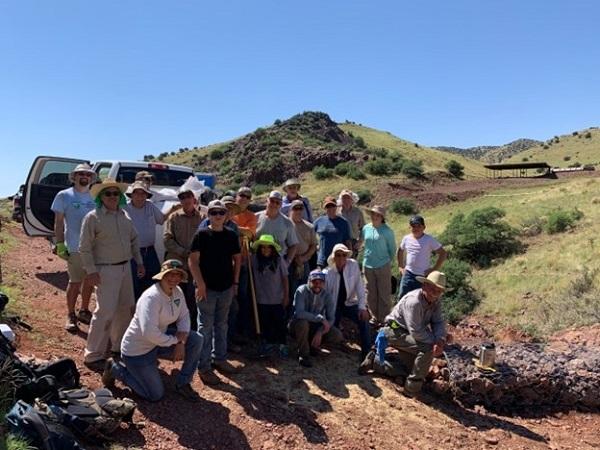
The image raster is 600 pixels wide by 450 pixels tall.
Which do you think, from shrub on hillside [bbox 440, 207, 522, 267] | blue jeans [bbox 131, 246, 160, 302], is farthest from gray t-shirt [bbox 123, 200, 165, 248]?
shrub on hillside [bbox 440, 207, 522, 267]

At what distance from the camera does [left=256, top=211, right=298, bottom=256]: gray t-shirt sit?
21.6ft

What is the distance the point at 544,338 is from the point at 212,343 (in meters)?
6.21

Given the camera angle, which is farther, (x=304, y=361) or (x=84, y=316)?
(x=84, y=316)

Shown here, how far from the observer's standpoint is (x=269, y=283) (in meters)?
6.41

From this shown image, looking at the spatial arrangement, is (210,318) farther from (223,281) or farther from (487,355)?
(487,355)

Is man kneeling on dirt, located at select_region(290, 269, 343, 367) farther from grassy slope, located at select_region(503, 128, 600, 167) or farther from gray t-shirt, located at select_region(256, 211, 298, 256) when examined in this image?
grassy slope, located at select_region(503, 128, 600, 167)

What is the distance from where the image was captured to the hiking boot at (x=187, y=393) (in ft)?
16.7

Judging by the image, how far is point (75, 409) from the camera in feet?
13.5

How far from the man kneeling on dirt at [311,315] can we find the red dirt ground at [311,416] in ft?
0.73

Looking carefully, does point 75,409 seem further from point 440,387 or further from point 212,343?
point 440,387

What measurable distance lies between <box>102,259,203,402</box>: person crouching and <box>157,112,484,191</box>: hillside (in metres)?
31.2

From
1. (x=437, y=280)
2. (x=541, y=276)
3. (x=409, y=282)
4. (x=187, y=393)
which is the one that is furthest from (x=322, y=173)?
(x=187, y=393)

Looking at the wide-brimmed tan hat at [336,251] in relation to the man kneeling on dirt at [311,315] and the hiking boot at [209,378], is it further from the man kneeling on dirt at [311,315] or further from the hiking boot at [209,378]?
the hiking boot at [209,378]

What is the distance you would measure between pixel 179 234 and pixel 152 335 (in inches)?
63.9
